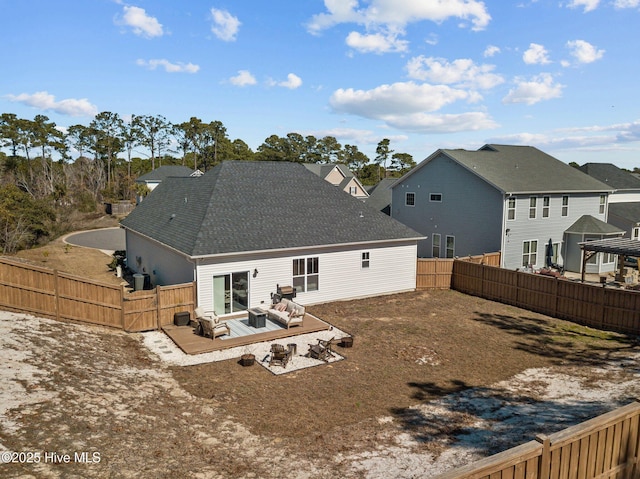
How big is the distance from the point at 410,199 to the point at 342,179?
36.0 metres

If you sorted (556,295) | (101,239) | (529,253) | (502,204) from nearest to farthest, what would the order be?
1. (556,295)
2. (502,204)
3. (529,253)
4. (101,239)

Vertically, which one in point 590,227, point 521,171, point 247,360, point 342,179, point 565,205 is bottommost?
point 247,360

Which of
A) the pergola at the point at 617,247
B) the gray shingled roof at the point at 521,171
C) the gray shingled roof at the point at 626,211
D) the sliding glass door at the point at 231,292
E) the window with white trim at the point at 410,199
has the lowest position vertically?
the sliding glass door at the point at 231,292

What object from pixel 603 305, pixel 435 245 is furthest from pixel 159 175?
pixel 603 305

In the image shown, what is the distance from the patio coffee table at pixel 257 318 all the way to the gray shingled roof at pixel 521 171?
17.4 meters

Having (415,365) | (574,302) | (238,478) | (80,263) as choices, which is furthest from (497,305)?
(80,263)

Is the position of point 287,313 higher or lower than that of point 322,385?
higher

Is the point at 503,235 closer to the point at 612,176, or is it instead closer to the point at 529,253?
the point at 529,253

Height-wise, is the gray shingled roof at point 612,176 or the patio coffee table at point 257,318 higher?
the gray shingled roof at point 612,176

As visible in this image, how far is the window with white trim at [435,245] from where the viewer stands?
32156 millimetres

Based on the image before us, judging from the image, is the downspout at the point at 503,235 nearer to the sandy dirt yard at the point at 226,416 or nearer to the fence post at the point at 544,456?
the sandy dirt yard at the point at 226,416

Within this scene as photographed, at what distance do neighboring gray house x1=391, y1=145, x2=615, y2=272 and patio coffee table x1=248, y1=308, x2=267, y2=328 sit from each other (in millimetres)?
17115

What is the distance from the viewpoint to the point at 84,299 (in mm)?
15641

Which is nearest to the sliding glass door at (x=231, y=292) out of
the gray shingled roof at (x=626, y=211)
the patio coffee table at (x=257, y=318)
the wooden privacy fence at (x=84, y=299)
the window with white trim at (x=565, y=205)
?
the wooden privacy fence at (x=84, y=299)
